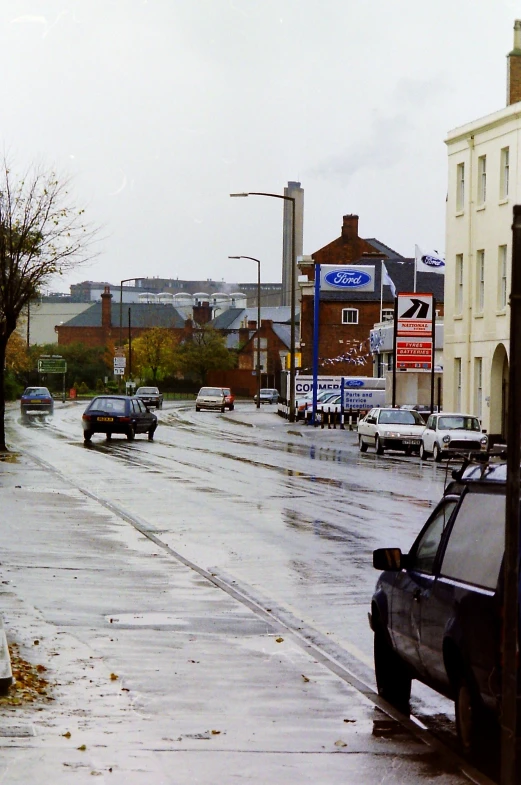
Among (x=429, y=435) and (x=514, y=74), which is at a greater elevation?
(x=514, y=74)

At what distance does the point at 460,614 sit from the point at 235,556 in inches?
368

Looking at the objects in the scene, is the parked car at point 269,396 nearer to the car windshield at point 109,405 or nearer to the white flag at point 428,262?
the white flag at point 428,262

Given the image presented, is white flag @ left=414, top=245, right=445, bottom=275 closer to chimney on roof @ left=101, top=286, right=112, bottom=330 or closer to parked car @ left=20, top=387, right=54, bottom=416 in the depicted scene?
parked car @ left=20, top=387, right=54, bottom=416

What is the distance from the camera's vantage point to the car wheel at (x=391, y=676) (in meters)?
8.73

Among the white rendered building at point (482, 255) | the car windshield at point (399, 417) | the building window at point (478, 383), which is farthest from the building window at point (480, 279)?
the car windshield at point (399, 417)

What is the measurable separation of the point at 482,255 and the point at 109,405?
15173 mm

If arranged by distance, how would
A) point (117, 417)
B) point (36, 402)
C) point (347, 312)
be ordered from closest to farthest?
point (117, 417), point (36, 402), point (347, 312)

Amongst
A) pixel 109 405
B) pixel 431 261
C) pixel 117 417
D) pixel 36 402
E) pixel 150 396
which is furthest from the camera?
pixel 150 396

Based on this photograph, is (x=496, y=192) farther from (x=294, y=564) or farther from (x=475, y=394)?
(x=294, y=564)

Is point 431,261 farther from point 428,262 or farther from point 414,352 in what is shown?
point 414,352

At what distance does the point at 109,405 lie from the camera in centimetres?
4625

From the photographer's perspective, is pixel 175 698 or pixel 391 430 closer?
pixel 175 698

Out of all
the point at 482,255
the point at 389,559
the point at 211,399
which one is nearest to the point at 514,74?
the point at 482,255

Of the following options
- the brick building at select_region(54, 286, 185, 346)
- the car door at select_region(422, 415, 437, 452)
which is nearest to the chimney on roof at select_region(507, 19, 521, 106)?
the car door at select_region(422, 415, 437, 452)
